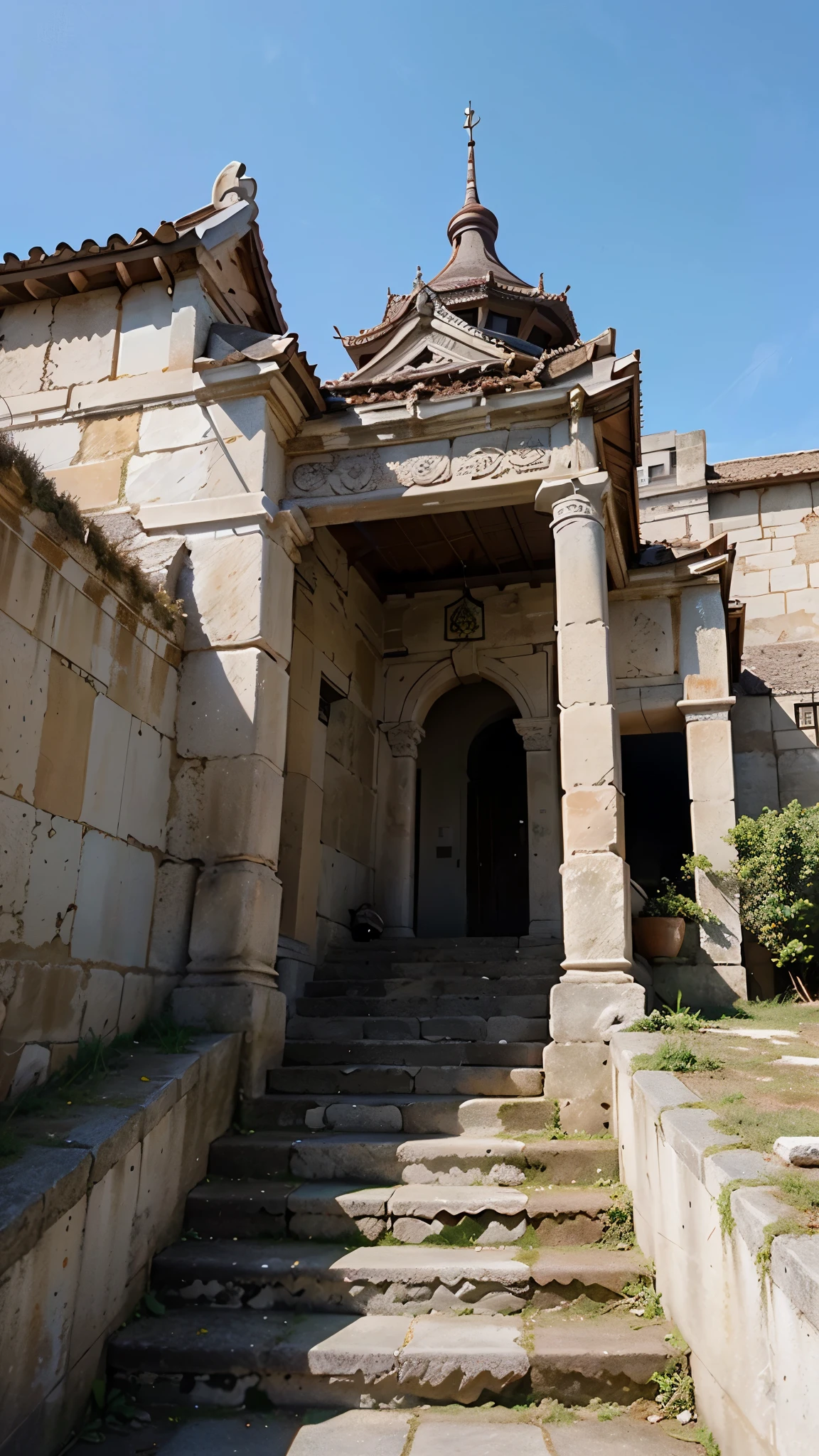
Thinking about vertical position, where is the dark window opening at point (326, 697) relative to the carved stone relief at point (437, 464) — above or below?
below

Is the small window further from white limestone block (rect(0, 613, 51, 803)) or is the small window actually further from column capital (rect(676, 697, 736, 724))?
white limestone block (rect(0, 613, 51, 803))

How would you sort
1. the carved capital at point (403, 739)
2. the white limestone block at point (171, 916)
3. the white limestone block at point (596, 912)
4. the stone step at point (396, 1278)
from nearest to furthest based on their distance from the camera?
the stone step at point (396, 1278), the white limestone block at point (596, 912), the white limestone block at point (171, 916), the carved capital at point (403, 739)

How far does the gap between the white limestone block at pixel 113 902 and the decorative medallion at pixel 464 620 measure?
5.08 m

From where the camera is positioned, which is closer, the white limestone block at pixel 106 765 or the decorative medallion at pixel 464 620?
the white limestone block at pixel 106 765

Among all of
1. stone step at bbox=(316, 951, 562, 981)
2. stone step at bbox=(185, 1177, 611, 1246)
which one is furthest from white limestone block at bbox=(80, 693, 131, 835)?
stone step at bbox=(316, 951, 562, 981)

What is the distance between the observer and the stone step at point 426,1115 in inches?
211

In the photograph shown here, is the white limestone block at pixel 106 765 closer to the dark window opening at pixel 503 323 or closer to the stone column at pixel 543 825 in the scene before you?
the stone column at pixel 543 825

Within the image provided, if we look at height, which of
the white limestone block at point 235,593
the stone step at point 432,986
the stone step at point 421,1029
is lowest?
the stone step at point 421,1029

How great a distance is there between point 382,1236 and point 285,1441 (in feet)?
3.91

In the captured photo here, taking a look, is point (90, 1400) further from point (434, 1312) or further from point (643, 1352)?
point (643, 1352)

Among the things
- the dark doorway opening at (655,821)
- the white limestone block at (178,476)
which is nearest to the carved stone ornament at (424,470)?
the white limestone block at (178,476)

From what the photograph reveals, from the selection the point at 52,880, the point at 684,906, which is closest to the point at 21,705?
the point at 52,880

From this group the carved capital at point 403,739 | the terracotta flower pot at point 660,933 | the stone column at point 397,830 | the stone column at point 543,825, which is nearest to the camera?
the terracotta flower pot at point 660,933

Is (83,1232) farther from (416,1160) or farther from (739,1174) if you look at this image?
(739,1174)
